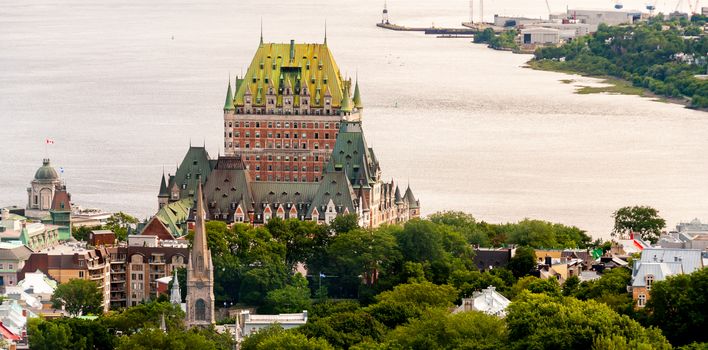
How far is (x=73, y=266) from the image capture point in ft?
294

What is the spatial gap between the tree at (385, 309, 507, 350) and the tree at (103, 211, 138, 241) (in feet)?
87.2

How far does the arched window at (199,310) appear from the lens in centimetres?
7912

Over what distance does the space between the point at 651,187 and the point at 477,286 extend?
41.4 meters

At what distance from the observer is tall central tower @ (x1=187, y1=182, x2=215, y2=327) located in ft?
259

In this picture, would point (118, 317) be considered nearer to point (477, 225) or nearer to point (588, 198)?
point (477, 225)

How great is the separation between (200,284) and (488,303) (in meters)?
8.89

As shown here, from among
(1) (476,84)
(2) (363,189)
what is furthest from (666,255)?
(1) (476,84)

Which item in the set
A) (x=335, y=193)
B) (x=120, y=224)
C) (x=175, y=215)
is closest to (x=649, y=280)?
(x=335, y=193)

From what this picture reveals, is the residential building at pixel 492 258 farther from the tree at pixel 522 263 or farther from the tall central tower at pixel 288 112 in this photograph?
the tall central tower at pixel 288 112

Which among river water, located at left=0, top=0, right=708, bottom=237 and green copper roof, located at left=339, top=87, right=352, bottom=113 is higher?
green copper roof, located at left=339, top=87, right=352, bottom=113

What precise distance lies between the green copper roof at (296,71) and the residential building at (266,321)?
30193 mm

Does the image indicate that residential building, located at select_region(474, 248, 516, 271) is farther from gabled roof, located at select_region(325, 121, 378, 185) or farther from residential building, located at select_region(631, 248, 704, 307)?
gabled roof, located at select_region(325, 121, 378, 185)

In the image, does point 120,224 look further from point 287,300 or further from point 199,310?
point 199,310

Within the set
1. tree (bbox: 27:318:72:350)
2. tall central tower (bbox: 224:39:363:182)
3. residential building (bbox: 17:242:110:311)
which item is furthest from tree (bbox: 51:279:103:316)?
tall central tower (bbox: 224:39:363:182)
